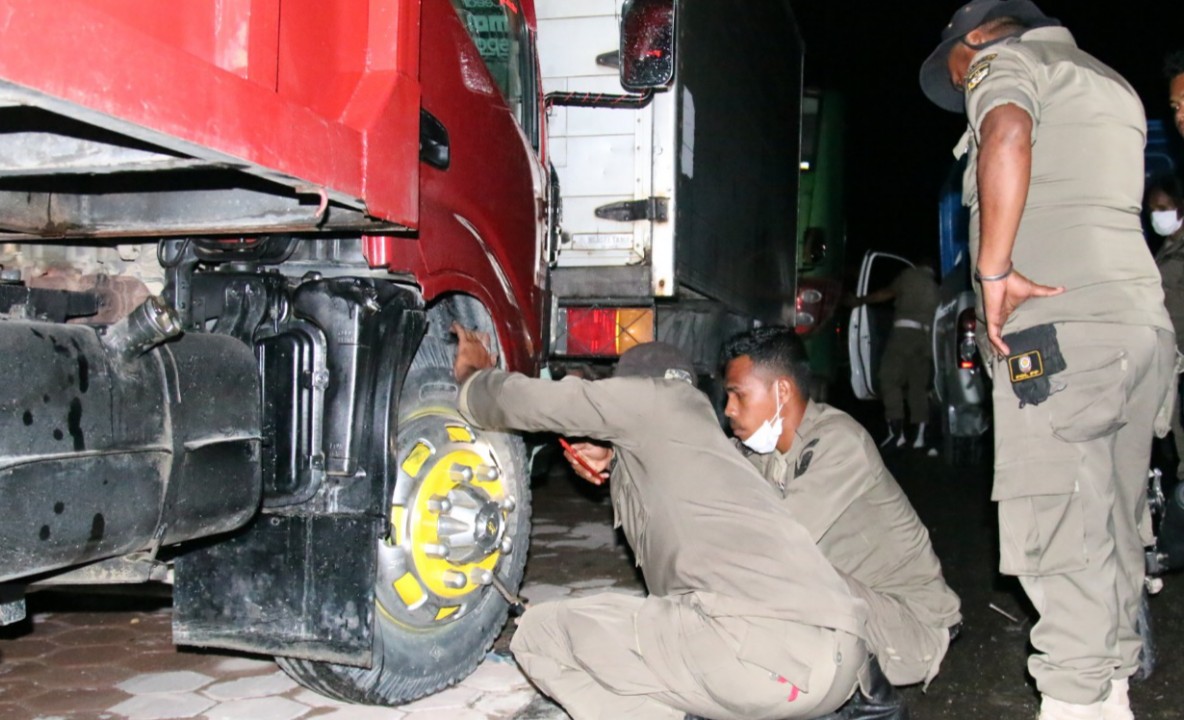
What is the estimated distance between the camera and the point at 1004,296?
269cm

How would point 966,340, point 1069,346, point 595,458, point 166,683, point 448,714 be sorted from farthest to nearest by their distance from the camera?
1. point 966,340
2. point 166,683
3. point 448,714
4. point 595,458
5. point 1069,346

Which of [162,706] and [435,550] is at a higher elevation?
[435,550]

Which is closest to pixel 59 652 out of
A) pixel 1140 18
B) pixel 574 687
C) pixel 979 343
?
pixel 574 687

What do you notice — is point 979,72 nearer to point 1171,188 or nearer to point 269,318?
point 269,318

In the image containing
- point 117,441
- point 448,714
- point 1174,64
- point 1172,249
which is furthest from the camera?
point 1172,249

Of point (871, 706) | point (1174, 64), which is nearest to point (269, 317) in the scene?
point (871, 706)

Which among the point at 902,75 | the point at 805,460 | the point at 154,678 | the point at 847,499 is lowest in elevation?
the point at 154,678

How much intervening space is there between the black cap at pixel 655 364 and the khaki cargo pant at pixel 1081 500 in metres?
0.89

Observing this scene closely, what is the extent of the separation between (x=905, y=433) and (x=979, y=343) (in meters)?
8.01

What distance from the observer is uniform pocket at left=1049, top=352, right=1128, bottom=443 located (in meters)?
2.61

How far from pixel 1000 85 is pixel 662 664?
1758mm

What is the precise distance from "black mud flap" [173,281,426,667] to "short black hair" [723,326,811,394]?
3.16ft

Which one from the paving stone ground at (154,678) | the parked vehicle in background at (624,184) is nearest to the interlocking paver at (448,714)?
the paving stone ground at (154,678)

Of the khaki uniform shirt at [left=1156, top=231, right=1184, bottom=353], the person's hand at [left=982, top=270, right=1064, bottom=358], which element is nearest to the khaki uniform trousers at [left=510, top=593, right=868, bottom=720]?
the person's hand at [left=982, top=270, right=1064, bottom=358]
